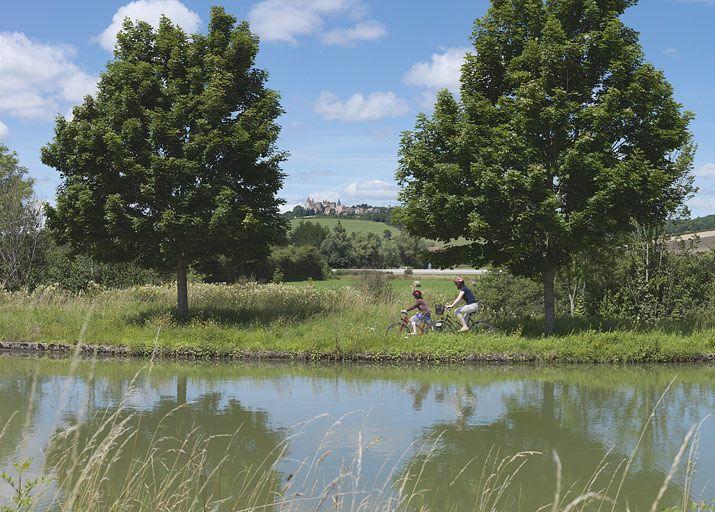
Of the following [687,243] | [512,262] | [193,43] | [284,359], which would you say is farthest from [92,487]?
[687,243]

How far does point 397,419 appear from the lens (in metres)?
11.0

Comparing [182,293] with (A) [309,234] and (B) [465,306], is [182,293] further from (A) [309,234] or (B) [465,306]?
(A) [309,234]

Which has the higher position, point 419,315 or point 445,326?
point 419,315

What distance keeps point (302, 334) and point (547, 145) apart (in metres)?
8.76

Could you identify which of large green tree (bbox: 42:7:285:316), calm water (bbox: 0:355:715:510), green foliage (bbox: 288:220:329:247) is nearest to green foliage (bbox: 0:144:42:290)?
large green tree (bbox: 42:7:285:316)

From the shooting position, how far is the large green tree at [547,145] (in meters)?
18.0

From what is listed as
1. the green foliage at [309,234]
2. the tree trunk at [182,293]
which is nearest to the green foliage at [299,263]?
the green foliage at [309,234]

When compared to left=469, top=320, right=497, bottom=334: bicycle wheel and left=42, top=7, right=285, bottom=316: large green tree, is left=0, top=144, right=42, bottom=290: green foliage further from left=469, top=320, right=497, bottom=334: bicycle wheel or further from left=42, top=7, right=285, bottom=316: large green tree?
left=469, top=320, right=497, bottom=334: bicycle wheel

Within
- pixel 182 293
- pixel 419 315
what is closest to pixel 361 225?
pixel 182 293

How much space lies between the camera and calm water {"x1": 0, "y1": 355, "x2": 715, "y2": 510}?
777 centimetres

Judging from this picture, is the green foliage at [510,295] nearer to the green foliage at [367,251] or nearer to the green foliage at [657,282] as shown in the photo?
the green foliage at [657,282]

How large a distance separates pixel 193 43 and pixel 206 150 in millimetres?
4044

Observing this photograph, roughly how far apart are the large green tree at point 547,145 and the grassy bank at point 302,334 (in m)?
2.24

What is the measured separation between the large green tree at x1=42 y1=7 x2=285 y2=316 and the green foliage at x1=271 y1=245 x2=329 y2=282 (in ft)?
129
